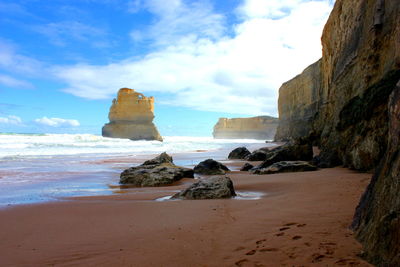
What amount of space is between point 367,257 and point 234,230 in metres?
1.22

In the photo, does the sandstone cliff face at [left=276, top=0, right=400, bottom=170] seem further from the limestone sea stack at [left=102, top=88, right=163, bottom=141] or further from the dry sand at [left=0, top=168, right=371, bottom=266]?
the limestone sea stack at [left=102, top=88, right=163, bottom=141]

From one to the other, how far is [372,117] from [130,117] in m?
49.8

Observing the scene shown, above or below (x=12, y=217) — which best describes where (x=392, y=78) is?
above

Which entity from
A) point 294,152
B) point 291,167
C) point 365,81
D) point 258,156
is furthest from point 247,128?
point 365,81

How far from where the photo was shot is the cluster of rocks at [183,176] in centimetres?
496

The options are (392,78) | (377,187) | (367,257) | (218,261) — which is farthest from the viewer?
(392,78)

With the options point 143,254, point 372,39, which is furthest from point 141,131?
point 143,254

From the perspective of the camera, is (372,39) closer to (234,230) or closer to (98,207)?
(234,230)

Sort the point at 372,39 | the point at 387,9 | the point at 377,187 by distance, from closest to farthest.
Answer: the point at 377,187
the point at 387,9
the point at 372,39

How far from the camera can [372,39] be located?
22.7 ft

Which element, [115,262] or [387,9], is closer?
[115,262]

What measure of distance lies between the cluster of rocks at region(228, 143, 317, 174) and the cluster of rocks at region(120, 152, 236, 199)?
1.21 meters

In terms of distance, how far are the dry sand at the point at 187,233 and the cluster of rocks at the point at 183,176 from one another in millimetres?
392

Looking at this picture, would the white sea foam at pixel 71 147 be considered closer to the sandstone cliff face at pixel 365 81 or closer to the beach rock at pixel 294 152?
the beach rock at pixel 294 152
